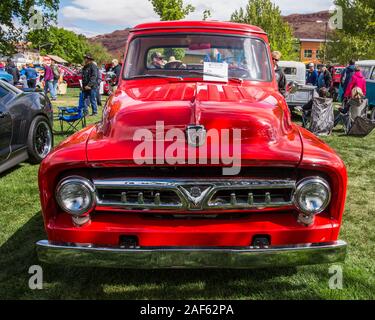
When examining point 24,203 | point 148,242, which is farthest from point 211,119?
point 24,203

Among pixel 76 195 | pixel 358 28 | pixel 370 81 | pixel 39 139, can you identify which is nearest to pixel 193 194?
pixel 76 195

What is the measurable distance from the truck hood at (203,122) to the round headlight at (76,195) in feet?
0.56

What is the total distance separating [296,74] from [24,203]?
13396 mm

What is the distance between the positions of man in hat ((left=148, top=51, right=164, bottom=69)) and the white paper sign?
0.44 meters

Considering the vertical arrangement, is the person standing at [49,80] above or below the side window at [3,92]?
below

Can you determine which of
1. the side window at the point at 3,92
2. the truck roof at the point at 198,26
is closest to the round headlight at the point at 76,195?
the truck roof at the point at 198,26

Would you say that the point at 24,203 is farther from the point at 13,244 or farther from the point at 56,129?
the point at 56,129

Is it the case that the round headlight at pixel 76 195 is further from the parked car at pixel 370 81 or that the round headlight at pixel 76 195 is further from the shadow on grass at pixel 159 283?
the parked car at pixel 370 81

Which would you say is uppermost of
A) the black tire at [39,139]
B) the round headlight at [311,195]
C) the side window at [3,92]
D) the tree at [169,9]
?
the tree at [169,9]

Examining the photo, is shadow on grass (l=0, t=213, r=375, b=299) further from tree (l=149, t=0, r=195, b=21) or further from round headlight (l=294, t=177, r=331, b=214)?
tree (l=149, t=0, r=195, b=21)

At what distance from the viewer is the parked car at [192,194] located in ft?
7.82

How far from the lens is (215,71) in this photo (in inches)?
145

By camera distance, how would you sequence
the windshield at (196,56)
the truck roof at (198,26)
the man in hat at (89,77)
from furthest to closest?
the man in hat at (89,77), the truck roof at (198,26), the windshield at (196,56)

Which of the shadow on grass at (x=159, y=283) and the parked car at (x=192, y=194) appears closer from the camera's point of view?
the parked car at (x=192, y=194)
